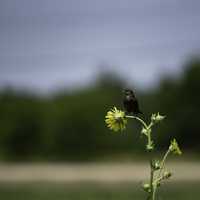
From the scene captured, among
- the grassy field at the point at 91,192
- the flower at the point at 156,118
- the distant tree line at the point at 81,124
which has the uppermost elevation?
the distant tree line at the point at 81,124

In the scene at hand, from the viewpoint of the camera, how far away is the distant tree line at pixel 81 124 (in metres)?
36.5

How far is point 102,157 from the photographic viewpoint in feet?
121

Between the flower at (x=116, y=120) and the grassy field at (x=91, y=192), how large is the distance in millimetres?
11898

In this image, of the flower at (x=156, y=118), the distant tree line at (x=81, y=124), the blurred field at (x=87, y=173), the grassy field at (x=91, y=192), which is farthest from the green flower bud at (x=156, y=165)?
the distant tree line at (x=81, y=124)

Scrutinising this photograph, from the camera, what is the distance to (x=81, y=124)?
3706cm

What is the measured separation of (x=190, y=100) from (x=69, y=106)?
18.0 feet

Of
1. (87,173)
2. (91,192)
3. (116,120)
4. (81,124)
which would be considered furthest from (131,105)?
(81,124)

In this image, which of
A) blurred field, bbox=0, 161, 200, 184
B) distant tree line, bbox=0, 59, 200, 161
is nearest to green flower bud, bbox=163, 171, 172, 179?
blurred field, bbox=0, 161, 200, 184

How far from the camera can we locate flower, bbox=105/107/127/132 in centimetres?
300

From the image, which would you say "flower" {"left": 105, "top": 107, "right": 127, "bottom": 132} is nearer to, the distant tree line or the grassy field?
A: the grassy field

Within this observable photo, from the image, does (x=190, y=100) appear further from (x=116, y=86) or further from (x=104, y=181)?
(x=116, y=86)

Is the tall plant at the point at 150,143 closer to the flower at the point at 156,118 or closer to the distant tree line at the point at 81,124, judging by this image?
the flower at the point at 156,118

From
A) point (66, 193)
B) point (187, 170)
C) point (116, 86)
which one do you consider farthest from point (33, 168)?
point (116, 86)

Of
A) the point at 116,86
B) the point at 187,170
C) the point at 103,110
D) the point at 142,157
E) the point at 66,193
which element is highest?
the point at 116,86
